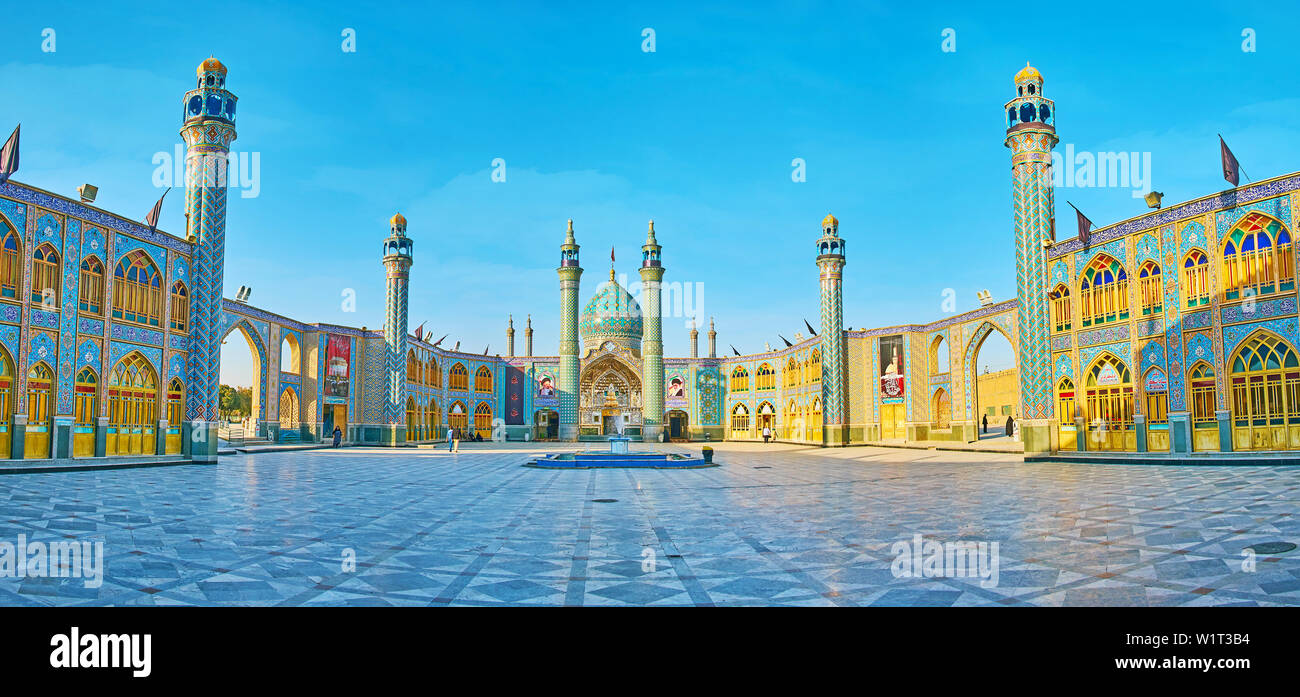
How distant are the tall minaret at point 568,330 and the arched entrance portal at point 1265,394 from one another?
34.6 metres

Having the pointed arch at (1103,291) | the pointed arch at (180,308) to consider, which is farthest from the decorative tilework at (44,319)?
the pointed arch at (1103,291)

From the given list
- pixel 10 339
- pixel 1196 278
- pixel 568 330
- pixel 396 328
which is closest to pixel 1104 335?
pixel 1196 278

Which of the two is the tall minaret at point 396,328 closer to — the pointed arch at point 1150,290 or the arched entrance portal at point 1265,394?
the pointed arch at point 1150,290

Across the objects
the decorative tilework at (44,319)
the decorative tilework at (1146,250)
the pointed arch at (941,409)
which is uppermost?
the decorative tilework at (1146,250)

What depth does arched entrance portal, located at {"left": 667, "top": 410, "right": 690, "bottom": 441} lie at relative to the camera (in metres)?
50.2

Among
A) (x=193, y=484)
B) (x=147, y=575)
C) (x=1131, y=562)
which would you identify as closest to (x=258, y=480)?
(x=193, y=484)

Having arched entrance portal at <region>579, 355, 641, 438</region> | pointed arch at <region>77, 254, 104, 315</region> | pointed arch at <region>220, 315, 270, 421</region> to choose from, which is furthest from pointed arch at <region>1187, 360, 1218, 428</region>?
arched entrance portal at <region>579, 355, 641, 438</region>

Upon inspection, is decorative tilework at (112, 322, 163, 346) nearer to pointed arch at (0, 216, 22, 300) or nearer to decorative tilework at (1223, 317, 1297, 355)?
pointed arch at (0, 216, 22, 300)

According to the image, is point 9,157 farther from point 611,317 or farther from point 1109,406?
point 611,317

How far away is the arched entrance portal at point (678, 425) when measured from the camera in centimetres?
5022

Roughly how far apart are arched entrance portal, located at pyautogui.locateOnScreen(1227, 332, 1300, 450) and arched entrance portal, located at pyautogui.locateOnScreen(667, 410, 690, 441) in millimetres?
33832

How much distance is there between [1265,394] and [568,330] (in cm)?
3606

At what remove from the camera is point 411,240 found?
128 ft

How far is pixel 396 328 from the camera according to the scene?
3778cm
